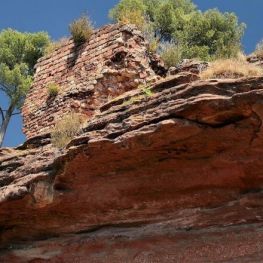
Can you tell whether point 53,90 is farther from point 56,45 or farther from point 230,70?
point 230,70

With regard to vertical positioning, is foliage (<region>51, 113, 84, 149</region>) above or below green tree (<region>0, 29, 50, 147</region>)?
below

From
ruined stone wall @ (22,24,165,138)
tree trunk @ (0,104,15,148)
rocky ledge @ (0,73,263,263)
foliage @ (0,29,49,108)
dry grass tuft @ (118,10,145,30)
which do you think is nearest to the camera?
rocky ledge @ (0,73,263,263)

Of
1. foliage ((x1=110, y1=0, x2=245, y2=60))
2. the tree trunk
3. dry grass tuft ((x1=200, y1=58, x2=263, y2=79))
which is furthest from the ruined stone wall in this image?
the tree trunk

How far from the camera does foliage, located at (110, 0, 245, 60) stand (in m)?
18.6

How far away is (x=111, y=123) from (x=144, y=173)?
0.77 meters

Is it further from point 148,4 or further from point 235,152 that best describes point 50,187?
point 148,4

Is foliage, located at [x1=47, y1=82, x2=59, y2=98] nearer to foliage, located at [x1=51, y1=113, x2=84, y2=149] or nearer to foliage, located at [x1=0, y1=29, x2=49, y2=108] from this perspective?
foliage, located at [x1=51, y1=113, x2=84, y2=149]

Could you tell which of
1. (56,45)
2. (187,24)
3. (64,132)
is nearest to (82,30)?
(56,45)

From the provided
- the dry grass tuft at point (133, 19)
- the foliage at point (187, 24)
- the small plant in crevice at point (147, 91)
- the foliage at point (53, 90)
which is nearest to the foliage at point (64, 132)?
the small plant in crevice at point (147, 91)

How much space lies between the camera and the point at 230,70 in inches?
305

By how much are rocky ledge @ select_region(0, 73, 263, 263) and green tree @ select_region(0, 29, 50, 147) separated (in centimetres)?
1185

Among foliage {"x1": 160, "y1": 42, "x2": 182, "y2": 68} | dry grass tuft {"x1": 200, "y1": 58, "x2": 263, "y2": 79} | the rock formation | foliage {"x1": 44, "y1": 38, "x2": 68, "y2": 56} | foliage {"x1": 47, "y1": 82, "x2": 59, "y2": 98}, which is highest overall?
foliage {"x1": 44, "y1": 38, "x2": 68, "y2": 56}

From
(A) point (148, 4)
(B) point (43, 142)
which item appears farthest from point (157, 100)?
(A) point (148, 4)

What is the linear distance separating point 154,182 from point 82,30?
5395mm
